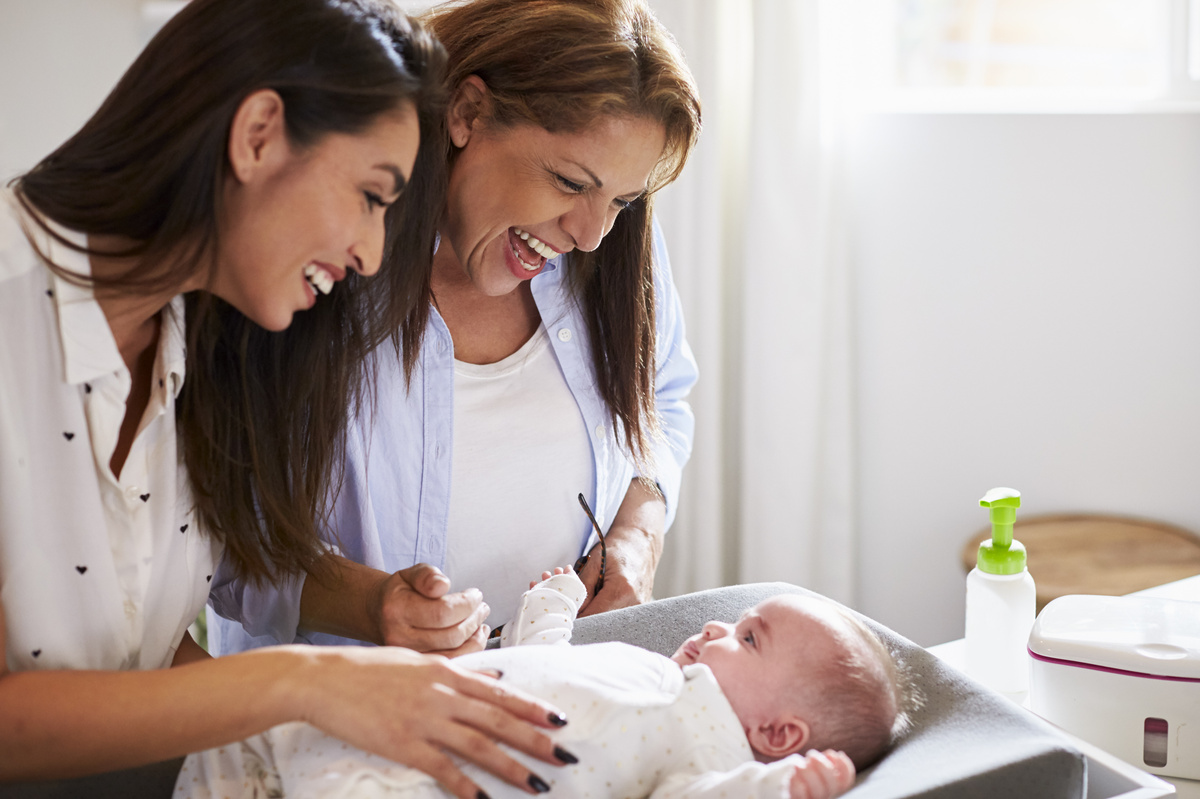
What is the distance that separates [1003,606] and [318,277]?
895mm

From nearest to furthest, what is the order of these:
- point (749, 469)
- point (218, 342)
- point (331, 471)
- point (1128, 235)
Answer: point (218, 342) < point (331, 471) < point (1128, 235) < point (749, 469)

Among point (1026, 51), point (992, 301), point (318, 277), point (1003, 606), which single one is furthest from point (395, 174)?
point (1026, 51)

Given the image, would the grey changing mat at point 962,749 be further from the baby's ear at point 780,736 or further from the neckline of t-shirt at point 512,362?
the neckline of t-shirt at point 512,362

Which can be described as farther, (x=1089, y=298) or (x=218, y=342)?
(x=1089, y=298)

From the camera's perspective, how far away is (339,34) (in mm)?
927

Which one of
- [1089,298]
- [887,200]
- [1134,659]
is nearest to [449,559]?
[1134,659]

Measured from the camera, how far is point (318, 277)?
103cm

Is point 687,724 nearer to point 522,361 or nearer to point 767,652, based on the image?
point 767,652

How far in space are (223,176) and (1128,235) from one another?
230 cm

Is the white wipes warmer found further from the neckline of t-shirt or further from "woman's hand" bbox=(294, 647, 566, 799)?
the neckline of t-shirt

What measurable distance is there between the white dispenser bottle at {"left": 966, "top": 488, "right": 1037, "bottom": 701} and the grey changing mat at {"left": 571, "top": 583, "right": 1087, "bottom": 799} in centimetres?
14

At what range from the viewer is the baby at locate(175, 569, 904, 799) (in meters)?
Result: 0.93

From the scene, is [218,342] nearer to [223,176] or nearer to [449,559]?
[223,176]

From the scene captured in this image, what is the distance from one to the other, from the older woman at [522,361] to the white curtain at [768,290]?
2.87 ft
